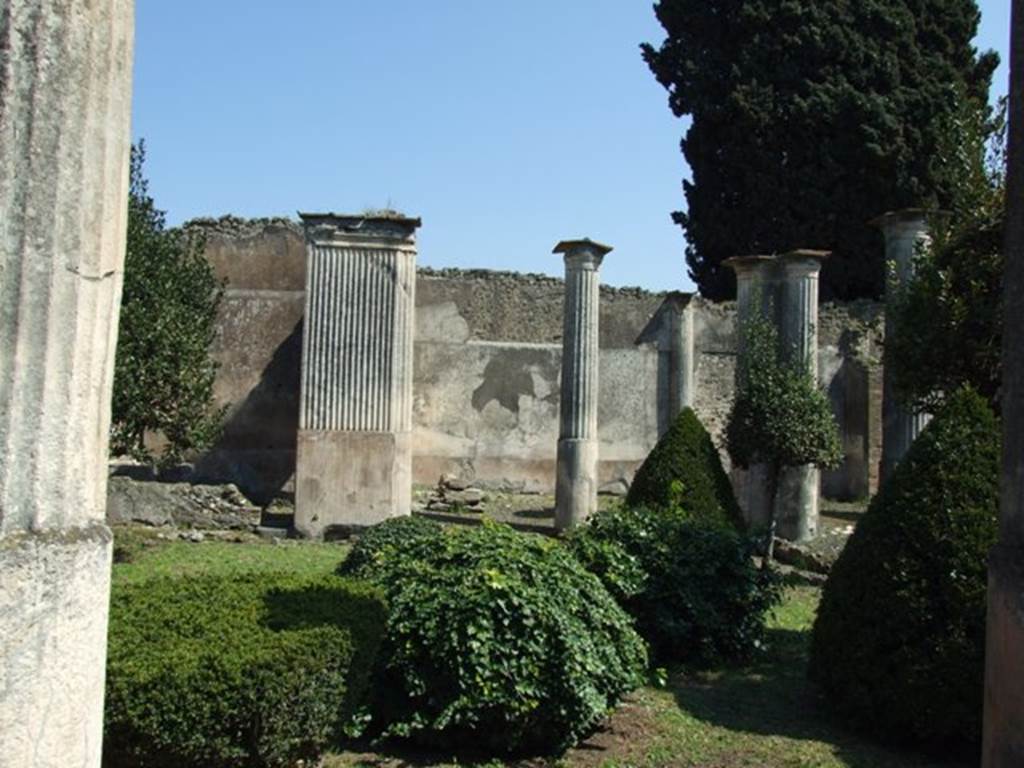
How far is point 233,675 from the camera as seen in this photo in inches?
167

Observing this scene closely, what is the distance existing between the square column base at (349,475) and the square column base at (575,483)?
2.53 m

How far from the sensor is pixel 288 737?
442cm

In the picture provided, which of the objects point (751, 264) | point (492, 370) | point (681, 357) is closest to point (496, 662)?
point (751, 264)

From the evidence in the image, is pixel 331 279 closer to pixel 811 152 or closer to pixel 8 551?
pixel 8 551

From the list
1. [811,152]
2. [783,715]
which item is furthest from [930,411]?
[811,152]

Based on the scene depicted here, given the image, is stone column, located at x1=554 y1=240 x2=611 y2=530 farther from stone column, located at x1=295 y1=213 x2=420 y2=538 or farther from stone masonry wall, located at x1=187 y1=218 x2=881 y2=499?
stone masonry wall, located at x1=187 y1=218 x2=881 y2=499

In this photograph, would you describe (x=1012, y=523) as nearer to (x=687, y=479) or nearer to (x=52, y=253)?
(x=52, y=253)

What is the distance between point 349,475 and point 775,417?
5.37 meters

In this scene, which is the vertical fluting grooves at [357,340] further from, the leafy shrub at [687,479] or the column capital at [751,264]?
the column capital at [751,264]

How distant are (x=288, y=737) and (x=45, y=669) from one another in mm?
2392

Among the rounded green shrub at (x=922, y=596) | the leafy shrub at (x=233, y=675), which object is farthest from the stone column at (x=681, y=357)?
the leafy shrub at (x=233, y=675)

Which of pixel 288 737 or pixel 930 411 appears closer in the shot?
pixel 288 737

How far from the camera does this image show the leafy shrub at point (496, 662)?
5109mm

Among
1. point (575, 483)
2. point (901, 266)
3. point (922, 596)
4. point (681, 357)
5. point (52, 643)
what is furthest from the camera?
point (681, 357)
